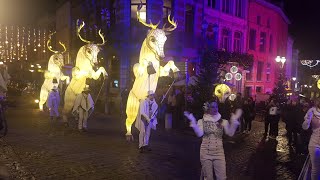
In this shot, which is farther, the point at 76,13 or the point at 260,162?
the point at 76,13

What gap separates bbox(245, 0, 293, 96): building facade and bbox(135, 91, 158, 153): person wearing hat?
23027mm

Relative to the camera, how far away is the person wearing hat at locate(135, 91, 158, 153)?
10477 millimetres

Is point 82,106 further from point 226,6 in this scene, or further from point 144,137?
point 226,6

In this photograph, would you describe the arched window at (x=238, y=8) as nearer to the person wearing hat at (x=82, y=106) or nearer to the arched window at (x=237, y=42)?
the arched window at (x=237, y=42)

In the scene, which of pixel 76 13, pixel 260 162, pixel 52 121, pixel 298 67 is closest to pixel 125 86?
pixel 52 121

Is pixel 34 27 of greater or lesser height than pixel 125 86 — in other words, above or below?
above

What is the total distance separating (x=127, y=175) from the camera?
26.5 ft

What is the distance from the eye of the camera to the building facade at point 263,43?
1356 inches

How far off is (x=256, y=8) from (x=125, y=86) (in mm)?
17275

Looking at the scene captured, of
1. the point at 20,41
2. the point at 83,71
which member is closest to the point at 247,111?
the point at 83,71

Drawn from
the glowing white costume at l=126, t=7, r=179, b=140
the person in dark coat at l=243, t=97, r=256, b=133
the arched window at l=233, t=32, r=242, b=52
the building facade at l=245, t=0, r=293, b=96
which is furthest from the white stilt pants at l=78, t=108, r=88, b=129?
the building facade at l=245, t=0, r=293, b=96

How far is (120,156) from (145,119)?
126 centimetres

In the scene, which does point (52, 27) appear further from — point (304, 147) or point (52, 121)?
point (304, 147)

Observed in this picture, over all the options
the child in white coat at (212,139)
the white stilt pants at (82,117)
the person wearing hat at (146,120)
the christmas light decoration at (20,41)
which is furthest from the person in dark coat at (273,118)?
the christmas light decoration at (20,41)
